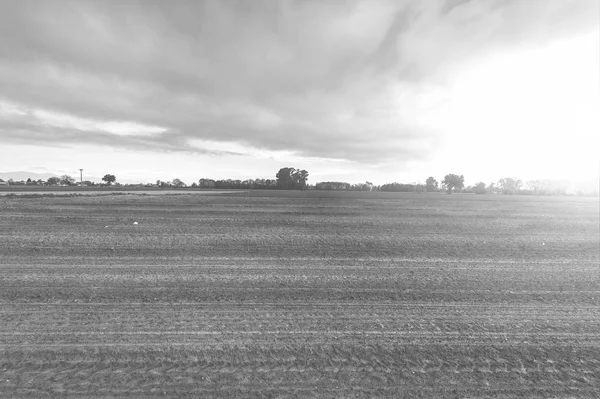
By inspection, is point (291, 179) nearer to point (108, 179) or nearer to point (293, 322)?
point (108, 179)

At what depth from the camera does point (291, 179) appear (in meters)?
96.1

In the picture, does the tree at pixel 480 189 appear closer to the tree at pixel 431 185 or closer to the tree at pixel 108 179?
the tree at pixel 431 185

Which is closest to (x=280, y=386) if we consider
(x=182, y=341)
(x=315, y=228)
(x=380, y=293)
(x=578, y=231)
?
(x=182, y=341)

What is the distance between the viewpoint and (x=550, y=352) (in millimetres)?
3820

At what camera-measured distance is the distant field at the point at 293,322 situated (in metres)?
3.21

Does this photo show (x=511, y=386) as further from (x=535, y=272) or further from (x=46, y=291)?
(x=46, y=291)

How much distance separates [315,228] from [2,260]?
1035 centimetres

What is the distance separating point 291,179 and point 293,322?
92030 mm

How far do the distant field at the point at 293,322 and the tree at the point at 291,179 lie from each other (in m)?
84.8

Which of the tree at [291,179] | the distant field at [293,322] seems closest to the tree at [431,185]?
the tree at [291,179]

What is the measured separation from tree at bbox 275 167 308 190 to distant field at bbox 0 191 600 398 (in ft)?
278

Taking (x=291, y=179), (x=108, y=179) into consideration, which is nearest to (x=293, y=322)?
(x=291, y=179)

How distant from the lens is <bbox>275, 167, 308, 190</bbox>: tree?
309 feet

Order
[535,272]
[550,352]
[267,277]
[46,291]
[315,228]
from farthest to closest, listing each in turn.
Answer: [315,228]
[535,272]
[267,277]
[46,291]
[550,352]
